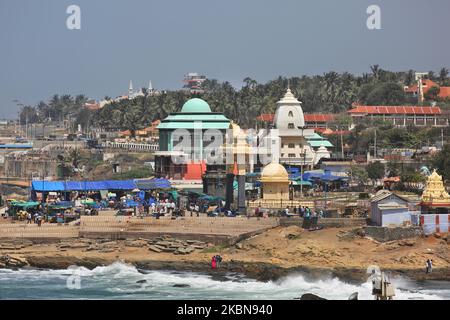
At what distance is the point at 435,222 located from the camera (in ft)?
165

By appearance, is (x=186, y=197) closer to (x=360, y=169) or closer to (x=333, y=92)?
(x=360, y=169)

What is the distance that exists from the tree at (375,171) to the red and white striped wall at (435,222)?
22.2m

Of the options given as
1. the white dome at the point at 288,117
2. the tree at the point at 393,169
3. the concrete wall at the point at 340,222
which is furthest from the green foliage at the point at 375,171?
the concrete wall at the point at 340,222

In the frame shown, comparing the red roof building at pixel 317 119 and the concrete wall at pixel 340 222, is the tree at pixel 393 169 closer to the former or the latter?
the concrete wall at pixel 340 222

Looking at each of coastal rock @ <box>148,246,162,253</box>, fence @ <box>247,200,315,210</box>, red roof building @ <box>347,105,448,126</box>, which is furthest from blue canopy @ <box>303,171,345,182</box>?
red roof building @ <box>347,105,448,126</box>

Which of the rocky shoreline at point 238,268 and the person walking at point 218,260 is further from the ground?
the person walking at point 218,260

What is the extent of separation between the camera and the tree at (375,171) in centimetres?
7262

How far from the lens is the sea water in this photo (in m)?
41.9

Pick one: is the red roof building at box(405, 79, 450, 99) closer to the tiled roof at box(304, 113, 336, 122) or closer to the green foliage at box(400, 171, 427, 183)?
the tiled roof at box(304, 113, 336, 122)

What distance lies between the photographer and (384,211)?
50781mm

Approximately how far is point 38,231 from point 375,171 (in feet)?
84.7

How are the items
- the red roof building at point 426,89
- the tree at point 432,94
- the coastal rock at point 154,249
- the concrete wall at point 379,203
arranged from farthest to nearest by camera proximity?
the red roof building at point 426,89 < the tree at point 432,94 < the concrete wall at point 379,203 < the coastal rock at point 154,249

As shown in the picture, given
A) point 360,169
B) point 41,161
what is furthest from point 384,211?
point 41,161
